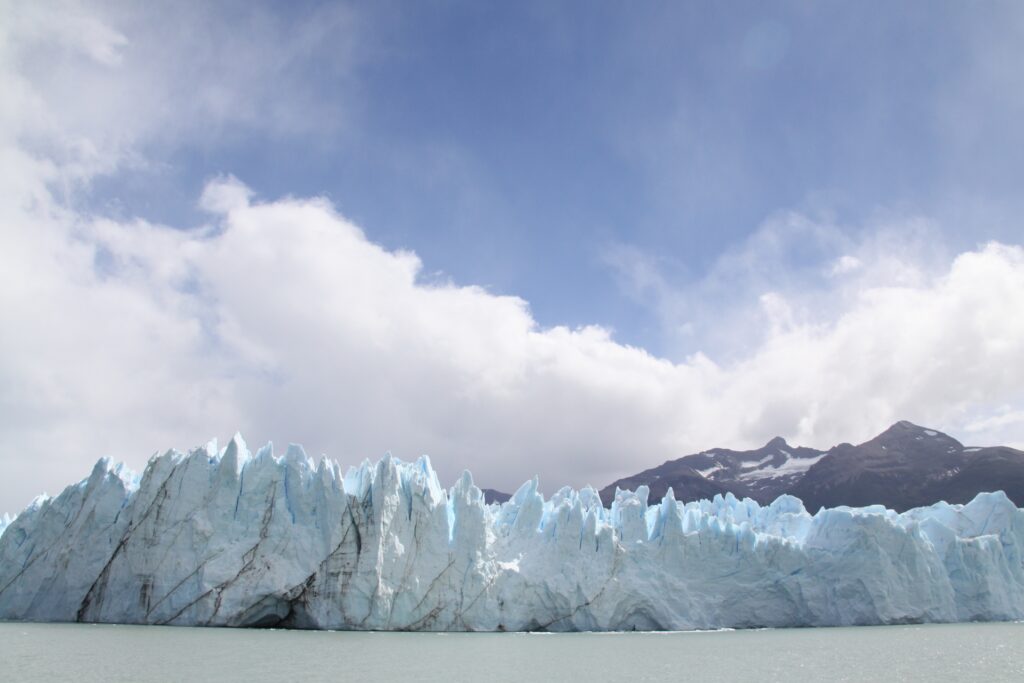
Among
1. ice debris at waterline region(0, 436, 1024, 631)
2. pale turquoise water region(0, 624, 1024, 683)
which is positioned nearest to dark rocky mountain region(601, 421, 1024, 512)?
ice debris at waterline region(0, 436, 1024, 631)

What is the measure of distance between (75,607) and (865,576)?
1182 inches

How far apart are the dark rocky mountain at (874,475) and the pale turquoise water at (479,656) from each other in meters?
56.8

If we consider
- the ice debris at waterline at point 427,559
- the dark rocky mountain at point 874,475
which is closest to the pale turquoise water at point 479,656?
the ice debris at waterline at point 427,559

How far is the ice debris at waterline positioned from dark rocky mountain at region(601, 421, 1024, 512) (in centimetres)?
4641

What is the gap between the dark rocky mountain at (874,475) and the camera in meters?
72.7

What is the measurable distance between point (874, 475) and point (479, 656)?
76.5 metres

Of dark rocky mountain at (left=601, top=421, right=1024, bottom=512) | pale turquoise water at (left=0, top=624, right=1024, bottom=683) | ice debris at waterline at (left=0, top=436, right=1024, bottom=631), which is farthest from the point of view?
dark rocky mountain at (left=601, top=421, right=1024, bottom=512)

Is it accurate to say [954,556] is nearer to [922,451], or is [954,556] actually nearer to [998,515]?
[998,515]

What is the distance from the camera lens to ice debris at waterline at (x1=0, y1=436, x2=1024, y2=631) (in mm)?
24703

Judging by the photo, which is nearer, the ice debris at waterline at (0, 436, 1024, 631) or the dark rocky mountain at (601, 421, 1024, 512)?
the ice debris at waterline at (0, 436, 1024, 631)

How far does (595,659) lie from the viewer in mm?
17953

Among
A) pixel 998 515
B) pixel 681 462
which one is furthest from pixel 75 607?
pixel 681 462

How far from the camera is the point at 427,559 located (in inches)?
1031

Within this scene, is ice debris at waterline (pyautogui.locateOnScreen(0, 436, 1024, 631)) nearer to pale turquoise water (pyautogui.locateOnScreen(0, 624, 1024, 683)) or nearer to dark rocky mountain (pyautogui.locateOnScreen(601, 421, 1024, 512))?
pale turquoise water (pyautogui.locateOnScreen(0, 624, 1024, 683))
